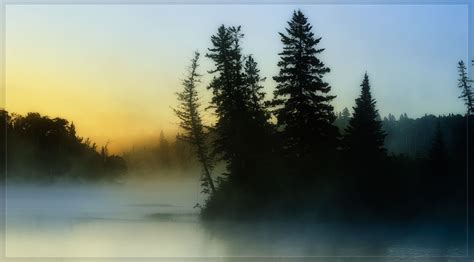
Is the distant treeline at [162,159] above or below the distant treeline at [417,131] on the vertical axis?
below

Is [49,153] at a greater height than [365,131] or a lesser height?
lesser

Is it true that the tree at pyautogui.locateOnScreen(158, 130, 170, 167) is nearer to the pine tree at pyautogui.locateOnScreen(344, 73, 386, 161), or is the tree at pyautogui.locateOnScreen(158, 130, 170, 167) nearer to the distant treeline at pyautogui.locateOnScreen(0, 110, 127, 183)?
the distant treeline at pyautogui.locateOnScreen(0, 110, 127, 183)

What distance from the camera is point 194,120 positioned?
24.5 ft

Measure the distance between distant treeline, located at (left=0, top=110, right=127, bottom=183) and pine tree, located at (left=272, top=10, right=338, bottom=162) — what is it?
129 cm

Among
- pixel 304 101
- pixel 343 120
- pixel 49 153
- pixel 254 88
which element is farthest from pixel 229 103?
pixel 49 153

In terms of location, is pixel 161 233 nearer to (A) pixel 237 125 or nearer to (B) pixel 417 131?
(A) pixel 237 125

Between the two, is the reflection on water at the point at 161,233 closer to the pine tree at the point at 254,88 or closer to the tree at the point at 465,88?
the pine tree at the point at 254,88

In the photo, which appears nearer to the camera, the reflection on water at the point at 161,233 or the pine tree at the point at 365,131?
the reflection on water at the point at 161,233

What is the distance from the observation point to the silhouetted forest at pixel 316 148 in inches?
295

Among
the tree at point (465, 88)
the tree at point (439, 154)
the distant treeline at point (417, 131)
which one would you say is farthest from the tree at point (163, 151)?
the tree at point (465, 88)


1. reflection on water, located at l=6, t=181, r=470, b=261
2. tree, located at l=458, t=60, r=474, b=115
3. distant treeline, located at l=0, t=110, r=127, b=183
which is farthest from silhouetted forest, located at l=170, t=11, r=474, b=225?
distant treeline, located at l=0, t=110, r=127, b=183

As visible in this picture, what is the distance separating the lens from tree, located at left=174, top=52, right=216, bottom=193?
24.4 ft

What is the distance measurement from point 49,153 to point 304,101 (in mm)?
1968

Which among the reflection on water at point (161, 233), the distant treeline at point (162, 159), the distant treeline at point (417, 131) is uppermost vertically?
the distant treeline at point (417, 131)
